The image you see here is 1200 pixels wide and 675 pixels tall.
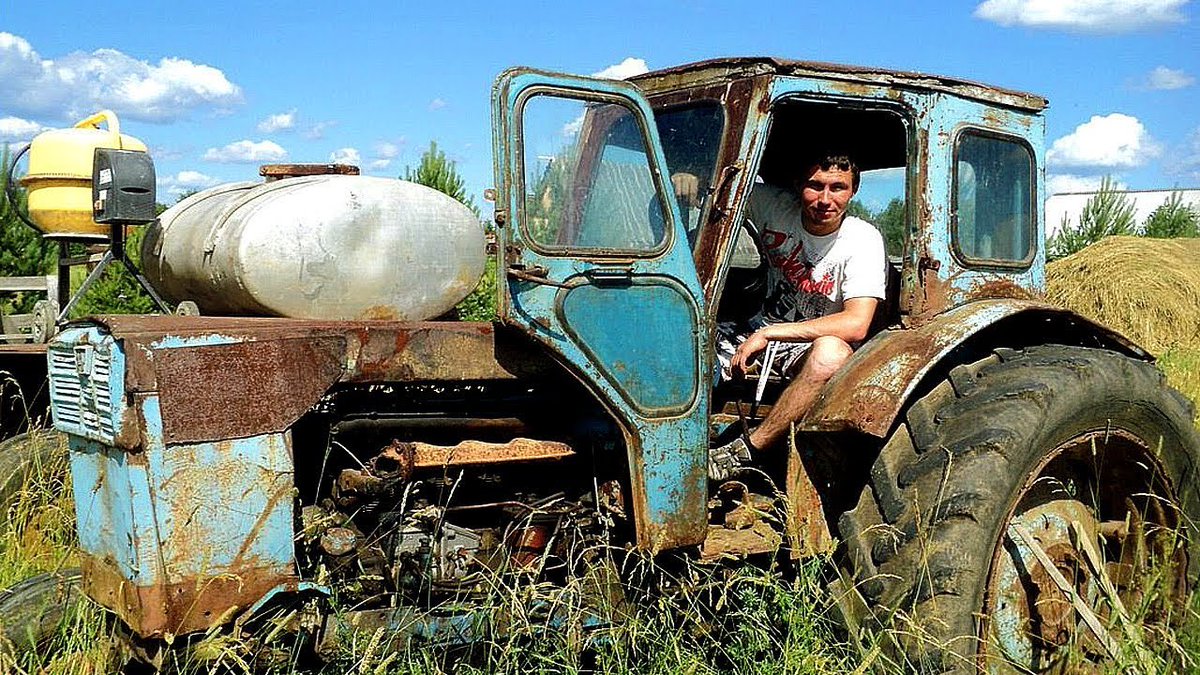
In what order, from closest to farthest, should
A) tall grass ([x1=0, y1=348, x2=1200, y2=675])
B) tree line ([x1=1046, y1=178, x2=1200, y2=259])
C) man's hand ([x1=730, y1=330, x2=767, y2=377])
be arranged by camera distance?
1. tall grass ([x1=0, y1=348, x2=1200, y2=675])
2. man's hand ([x1=730, y1=330, x2=767, y2=377])
3. tree line ([x1=1046, y1=178, x2=1200, y2=259])

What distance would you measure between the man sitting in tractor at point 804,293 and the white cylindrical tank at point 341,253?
2.69 feet

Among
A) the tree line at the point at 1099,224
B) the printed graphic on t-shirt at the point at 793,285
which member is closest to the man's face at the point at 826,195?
the printed graphic on t-shirt at the point at 793,285

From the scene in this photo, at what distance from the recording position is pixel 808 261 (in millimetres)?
4250

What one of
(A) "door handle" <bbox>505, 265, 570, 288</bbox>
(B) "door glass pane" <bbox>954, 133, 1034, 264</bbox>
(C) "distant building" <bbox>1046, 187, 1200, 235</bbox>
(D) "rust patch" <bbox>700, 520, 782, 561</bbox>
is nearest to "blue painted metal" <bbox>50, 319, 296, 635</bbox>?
(A) "door handle" <bbox>505, 265, 570, 288</bbox>

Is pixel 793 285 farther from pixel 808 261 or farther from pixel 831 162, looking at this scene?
pixel 831 162

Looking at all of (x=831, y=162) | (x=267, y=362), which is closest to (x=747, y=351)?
(x=831, y=162)

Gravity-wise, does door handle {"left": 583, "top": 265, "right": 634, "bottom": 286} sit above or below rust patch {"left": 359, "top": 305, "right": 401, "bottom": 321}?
above

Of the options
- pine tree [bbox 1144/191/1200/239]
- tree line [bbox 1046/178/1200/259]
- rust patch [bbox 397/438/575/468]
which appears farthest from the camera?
pine tree [bbox 1144/191/1200/239]

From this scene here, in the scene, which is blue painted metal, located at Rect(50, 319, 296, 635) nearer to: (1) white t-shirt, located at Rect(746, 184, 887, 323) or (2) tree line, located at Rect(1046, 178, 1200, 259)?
(1) white t-shirt, located at Rect(746, 184, 887, 323)

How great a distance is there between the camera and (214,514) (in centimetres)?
306

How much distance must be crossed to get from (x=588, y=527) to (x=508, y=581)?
0.99 feet

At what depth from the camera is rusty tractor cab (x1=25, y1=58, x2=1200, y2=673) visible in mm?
3098

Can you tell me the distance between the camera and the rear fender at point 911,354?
352 cm

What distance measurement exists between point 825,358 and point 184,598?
2088 millimetres
